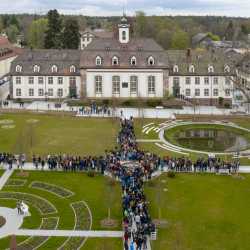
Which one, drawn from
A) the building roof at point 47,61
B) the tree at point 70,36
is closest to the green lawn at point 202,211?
the building roof at point 47,61

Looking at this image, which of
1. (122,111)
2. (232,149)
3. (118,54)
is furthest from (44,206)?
(118,54)

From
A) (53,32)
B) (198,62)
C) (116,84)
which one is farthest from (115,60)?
(53,32)

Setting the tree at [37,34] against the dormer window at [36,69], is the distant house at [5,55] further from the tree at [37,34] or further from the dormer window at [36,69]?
the dormer window at [36,69]

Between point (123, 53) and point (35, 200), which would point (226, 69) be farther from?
point (35, 200)

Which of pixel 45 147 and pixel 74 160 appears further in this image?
pixel 45 147

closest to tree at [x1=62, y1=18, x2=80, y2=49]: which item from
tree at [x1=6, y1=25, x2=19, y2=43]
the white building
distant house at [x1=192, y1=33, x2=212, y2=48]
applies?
the white building

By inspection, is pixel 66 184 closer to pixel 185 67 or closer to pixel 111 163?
pixel 111 163

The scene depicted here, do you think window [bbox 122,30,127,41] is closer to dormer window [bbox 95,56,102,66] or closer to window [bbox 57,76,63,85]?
dormer window [bbox 95,56,102,66]
